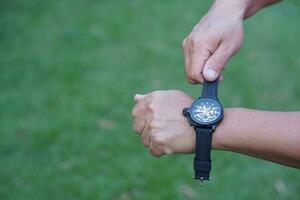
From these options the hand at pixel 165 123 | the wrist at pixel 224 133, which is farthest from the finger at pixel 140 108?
the wrist at pixel 224 133

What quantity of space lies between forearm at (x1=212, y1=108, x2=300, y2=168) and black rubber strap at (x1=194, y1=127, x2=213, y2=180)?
34 millimetres

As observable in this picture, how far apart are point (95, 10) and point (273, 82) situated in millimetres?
2040

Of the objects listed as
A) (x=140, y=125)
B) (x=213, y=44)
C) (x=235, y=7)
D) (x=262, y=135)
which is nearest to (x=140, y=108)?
(x=140, y=125)

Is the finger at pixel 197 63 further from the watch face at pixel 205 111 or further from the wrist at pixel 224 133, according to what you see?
the wrist at pixel 224 133

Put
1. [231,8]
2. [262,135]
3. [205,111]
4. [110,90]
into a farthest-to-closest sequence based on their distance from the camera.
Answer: [110,90] < [231,8] < [205,111] < [262,135]

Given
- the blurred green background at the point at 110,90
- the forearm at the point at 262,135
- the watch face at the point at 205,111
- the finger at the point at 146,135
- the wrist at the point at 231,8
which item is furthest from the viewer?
the blurred green background at the point at 110,90

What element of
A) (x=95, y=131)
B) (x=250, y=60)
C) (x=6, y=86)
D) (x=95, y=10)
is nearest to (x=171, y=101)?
(x=95, y=131)

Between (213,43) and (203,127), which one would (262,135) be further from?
(213,43)

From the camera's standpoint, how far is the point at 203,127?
1822mm

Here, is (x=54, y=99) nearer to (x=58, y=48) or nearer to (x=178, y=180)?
(x=58, y=48)

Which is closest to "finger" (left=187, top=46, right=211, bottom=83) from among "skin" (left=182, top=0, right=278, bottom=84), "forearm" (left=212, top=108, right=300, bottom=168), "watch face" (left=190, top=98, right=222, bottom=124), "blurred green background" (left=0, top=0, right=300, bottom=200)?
"skin" (left=182, top=0, right=278, bottom=84)

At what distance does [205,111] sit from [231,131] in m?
0.13

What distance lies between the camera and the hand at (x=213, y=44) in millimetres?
2020

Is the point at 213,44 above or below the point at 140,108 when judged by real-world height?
above
